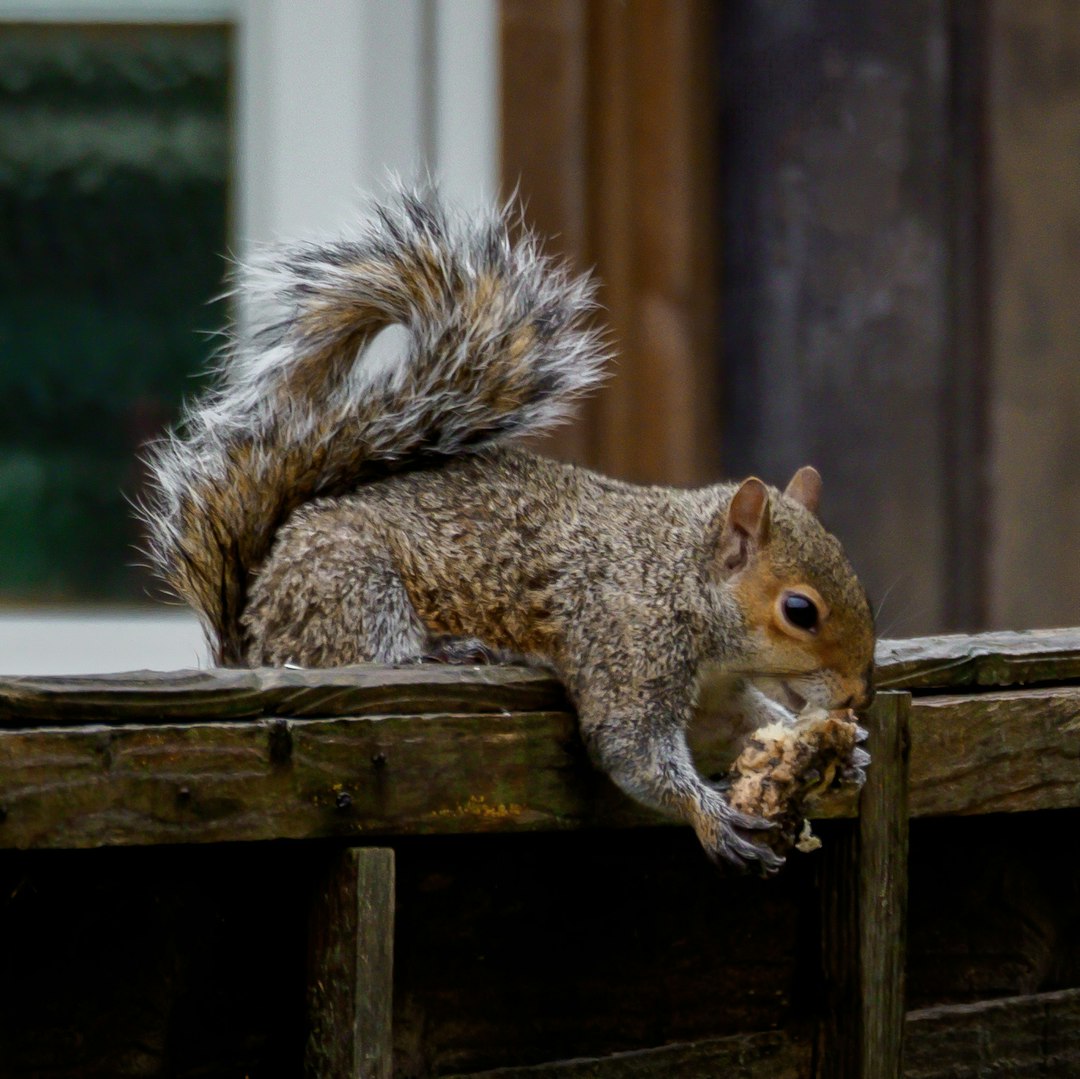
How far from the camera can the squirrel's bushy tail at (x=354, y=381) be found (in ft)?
5.23

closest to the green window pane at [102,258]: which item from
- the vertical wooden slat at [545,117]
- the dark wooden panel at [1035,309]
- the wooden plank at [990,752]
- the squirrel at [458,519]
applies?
the vertical wooden slat at [545,117]

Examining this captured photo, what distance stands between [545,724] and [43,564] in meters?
1.58

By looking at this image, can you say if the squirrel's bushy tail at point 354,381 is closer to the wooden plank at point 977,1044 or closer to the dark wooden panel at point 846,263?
the wooden plank at point 977,1044

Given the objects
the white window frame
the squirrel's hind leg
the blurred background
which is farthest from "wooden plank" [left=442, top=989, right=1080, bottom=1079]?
the white window frame

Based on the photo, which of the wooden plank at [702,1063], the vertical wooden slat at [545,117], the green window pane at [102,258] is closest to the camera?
the wooden plank at [702,1063]

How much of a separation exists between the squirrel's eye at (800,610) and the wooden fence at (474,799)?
2.3 inches

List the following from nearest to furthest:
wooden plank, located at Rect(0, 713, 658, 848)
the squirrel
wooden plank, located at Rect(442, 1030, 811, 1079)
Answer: wooden plank, located at Rect(0, 713, 658, 848) → wooden plank, located at Rect(442, 1030, 811, 1079) → the squirrel

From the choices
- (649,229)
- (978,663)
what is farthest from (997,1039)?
(649,229)

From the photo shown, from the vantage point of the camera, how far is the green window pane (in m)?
2.58

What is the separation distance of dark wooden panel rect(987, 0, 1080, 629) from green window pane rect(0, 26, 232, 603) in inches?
40.4

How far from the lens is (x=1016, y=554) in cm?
245

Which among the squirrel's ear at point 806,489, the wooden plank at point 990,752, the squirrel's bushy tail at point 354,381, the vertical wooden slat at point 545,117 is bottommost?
the wooden plank at point 990,752

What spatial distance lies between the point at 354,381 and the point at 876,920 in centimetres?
67

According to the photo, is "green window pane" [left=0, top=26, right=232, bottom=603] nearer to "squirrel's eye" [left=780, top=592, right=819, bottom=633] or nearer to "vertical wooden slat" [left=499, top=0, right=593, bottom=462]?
"vertical wooden slat" [left=499, top=0, right=593, bottom=462]
